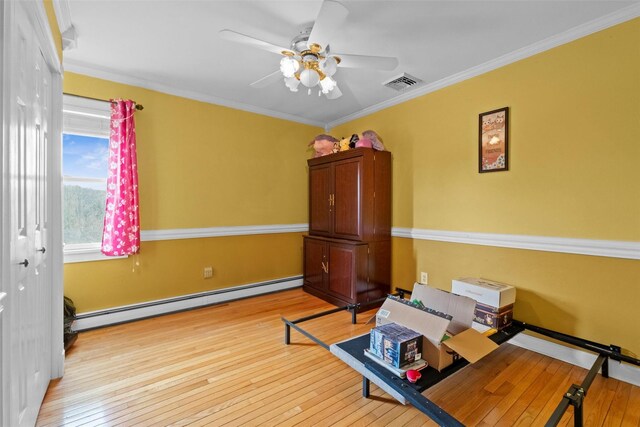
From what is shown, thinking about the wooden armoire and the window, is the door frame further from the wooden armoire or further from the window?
the wooden armoire

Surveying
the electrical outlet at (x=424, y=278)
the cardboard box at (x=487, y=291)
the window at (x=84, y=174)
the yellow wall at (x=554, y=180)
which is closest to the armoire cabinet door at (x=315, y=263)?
the electrical outlet at (x=424, y=278)

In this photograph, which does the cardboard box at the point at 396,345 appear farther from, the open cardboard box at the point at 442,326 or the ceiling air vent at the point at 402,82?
the ceiling air vent at the point at 402,82

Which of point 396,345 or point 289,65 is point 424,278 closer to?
point 396,345

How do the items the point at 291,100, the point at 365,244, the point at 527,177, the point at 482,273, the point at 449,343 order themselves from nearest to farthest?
1. the point at 449,343
2. the point at 527,177
3. the point at 482,273
4. the point at 365,244
5. the point at 291,100

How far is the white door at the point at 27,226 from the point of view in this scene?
1115 mm

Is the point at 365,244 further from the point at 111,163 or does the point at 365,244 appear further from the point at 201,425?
the point at 111,163

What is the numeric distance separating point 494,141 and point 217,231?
10.2 ft

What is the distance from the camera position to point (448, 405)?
1.72 m

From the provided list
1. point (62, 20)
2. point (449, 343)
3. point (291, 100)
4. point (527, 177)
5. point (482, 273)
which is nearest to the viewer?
point (449, 343)

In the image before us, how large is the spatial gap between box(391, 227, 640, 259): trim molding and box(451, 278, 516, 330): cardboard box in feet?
1.27

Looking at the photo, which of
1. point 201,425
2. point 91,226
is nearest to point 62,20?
point 91,226

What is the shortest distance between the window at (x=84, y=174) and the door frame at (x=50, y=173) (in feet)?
2.89

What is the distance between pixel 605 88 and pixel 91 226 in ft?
14.9

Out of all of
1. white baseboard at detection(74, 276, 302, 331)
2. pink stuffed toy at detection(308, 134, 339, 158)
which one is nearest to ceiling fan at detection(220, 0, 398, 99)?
pink stuffed toy at detection(308, 134, 339, 158)
